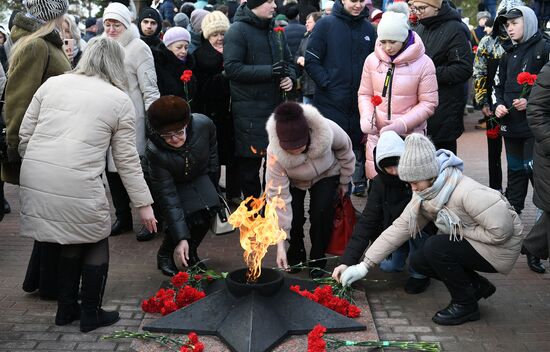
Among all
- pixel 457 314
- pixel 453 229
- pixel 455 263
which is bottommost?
pixel 457 314

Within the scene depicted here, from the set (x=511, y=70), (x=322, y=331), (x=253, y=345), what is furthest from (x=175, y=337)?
(x=511, y=70)

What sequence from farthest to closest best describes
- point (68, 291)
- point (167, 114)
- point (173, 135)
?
point (173, 135) < point (167, 114) < point (68, 291)

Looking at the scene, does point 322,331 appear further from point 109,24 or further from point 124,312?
point 109,24

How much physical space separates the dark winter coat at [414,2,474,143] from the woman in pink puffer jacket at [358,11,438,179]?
2.10 ft

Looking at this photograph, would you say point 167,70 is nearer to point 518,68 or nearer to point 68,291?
point 68,291

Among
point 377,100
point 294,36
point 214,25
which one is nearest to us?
point 377,100

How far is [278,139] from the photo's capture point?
5156mm

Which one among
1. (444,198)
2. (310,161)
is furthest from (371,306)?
(310,161)

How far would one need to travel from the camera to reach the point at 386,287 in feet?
18.1

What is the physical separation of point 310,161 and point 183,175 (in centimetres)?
103

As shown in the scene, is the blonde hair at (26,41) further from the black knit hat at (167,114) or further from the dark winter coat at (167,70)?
the dark winter coat at (167,70)

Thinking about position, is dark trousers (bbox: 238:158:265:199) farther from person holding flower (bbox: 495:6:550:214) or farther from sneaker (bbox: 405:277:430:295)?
person holding flower (bbox: 495:6:550:214)

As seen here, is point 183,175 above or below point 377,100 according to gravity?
below

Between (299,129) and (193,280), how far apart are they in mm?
1445
